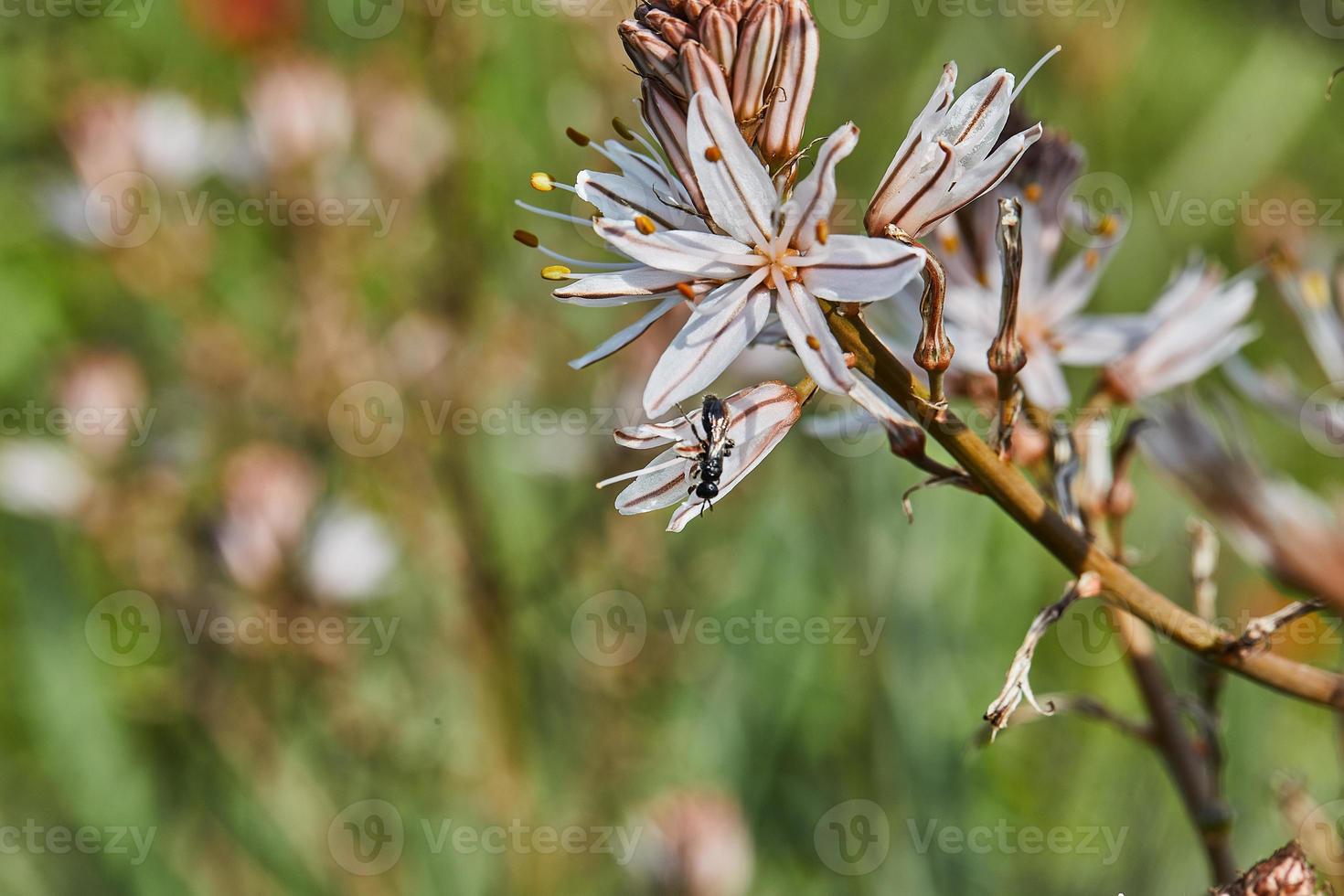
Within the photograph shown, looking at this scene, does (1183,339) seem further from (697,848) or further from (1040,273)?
(697,848)

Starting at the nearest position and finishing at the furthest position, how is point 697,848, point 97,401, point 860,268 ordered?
point 860,268 → point 697,848 → point 97,401

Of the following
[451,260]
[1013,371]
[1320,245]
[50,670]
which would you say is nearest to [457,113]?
[451,260]

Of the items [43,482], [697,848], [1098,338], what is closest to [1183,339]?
[1098,338]

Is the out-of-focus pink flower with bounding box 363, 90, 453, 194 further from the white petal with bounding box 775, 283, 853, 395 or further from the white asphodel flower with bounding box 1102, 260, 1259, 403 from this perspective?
the white petal with bounding box 775, 283, 853, 395

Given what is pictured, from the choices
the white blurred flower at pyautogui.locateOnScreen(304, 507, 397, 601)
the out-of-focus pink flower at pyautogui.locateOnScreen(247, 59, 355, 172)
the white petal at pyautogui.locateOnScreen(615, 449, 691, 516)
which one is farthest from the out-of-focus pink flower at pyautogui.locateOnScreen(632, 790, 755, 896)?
the out-of-focus pink flower at pyautogui.locateOnScreen(247, 59, 355, 172)

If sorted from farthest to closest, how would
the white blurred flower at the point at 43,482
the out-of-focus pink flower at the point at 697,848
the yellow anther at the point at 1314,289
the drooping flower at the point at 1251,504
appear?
the white blurred flower at the point at 43,482
the out-of-focus pink flower at the point at 697,848
the yellow anther at the point at 1314,289
the drooping flower at the point at 1251,504

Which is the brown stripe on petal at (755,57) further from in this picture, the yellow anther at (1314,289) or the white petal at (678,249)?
the yellow anther at (1314,289)

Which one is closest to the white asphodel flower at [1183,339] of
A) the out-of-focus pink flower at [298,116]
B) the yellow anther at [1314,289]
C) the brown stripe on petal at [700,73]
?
the yellow anther at [1314,289]
